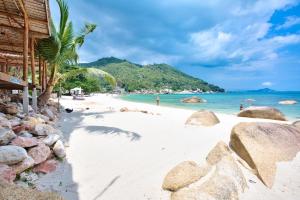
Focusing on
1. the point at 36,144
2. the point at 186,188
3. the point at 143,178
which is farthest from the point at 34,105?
the point at 186,188

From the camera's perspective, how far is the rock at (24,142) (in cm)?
437

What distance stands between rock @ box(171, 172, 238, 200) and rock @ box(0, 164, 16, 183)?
2.66 metres

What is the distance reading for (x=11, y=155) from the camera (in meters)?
3.85

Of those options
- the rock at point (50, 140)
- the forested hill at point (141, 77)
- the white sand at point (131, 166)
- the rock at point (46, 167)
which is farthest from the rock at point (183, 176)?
the forested hill at point (141, 77)

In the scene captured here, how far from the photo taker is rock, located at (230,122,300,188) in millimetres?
4517

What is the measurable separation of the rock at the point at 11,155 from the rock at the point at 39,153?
33 cm

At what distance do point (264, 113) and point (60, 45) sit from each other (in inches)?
529

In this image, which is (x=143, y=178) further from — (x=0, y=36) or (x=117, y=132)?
(x=0, y=36)

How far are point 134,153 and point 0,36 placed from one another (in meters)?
9.04

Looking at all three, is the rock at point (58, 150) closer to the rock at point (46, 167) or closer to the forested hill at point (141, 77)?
the rock at point (46, 167)

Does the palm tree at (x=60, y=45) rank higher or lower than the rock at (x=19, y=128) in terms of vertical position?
higher

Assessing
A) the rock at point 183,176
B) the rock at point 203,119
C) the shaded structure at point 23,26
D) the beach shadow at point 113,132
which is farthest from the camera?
the rock at point 203,119

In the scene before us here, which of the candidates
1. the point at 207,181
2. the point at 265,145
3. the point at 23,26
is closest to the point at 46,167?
the point at 207,181

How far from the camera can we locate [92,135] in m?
7.44
